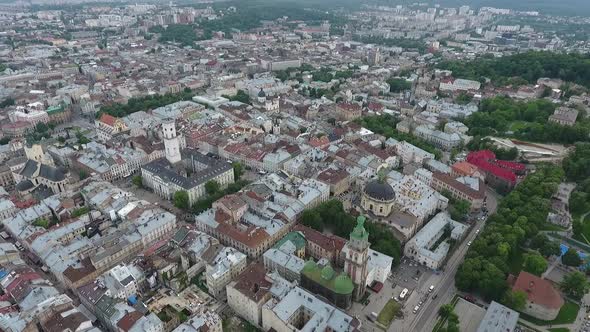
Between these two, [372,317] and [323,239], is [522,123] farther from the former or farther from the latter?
[372,317]

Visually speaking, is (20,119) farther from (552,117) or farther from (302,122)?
(552,117)

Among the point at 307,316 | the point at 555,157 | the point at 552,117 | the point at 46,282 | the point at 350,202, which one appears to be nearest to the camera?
the point at 307,316

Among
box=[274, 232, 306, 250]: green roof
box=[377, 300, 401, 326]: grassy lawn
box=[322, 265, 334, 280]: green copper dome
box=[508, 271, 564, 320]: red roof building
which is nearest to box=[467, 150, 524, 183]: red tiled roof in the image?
box=[508, 271, 564, 320]: red roof building

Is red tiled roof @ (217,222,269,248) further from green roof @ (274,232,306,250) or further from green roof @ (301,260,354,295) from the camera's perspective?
green roof @ (301,260,354,295)

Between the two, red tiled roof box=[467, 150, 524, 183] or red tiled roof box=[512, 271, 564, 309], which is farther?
red tiled roof box=[467, 150, 524, 183]

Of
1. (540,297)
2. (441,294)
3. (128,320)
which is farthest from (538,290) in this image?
(128,320)

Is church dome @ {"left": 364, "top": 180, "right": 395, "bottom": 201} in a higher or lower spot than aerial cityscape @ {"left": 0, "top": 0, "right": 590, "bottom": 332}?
higher

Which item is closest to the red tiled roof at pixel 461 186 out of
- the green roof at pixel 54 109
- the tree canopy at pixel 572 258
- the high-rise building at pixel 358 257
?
the tree canopy at pixel 572 258

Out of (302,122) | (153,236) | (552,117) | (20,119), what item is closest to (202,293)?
(153,236)
